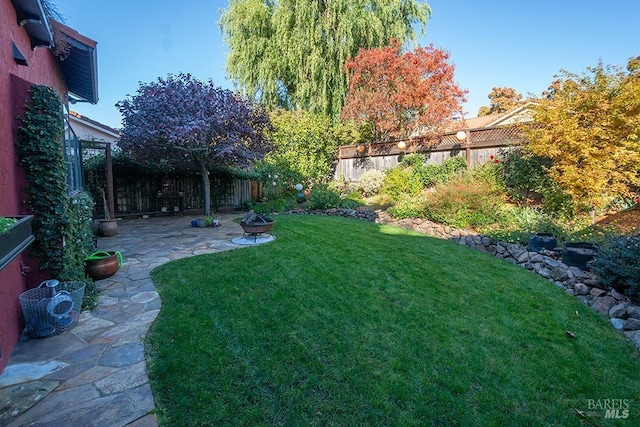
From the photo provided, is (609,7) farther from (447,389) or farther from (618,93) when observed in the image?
(447,389)

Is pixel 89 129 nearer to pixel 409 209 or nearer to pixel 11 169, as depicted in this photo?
pixel 11 169

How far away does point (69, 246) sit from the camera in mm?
3375

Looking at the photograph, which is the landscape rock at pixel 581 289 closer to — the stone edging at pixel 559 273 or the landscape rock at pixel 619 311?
the stone edging at pixel 559 273

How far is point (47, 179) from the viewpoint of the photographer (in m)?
3.08

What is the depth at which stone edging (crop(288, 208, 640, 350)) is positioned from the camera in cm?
333

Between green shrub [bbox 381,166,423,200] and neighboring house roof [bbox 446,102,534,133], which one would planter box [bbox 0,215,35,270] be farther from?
green shrub [bbox 381,166,423,200]

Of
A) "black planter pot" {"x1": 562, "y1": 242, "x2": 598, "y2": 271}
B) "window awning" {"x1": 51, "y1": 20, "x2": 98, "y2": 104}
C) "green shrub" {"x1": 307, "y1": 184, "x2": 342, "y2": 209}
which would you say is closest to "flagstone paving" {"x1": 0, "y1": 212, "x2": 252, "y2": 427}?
"window awning" {"x1": 51, "y1": 20, "x2": 98, "y2": 104}

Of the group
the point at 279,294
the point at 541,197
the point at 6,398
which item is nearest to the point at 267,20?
the point at 541,197

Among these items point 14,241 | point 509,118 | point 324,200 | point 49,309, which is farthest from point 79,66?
point 509,118

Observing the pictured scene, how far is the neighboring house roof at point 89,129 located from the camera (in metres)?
11.9

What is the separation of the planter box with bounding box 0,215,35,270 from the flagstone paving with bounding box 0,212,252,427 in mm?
983

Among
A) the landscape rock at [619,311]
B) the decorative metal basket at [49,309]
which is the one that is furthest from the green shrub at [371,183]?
the decorative metal basket at [49,309]

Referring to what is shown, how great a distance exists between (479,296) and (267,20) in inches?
547

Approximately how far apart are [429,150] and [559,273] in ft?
21.6
